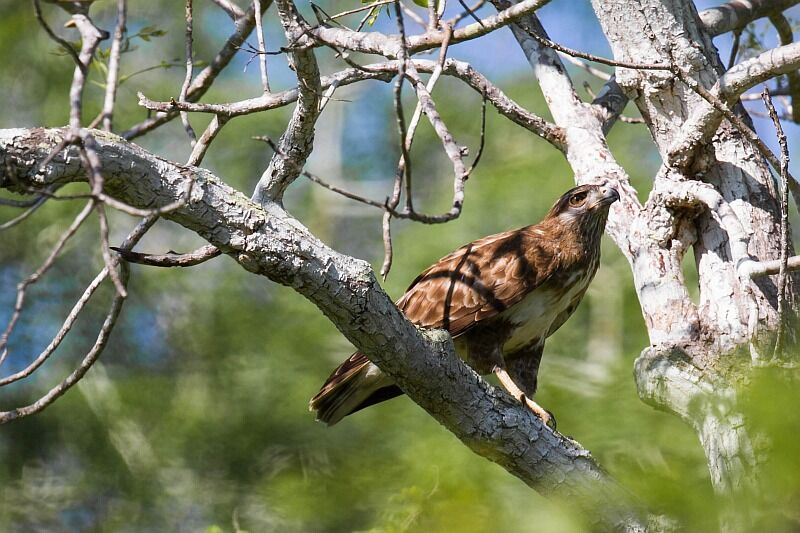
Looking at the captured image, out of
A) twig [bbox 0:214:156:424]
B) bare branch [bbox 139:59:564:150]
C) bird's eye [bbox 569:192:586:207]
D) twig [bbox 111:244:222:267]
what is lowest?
twig [bbox 0:214:156:424]

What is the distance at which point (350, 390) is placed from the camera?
192 inches

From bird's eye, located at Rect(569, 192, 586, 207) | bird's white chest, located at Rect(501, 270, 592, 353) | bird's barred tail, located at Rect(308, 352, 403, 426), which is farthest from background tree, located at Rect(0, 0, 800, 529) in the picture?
bird's barred tail, located at Rect(308, 352, 403, 426)

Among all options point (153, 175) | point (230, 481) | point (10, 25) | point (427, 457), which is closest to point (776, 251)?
point (153, 175)

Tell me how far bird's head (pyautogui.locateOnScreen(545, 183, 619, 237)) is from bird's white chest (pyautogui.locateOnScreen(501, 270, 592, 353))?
247mm

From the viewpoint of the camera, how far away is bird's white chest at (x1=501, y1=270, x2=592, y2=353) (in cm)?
504

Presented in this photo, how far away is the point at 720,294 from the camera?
156 inches

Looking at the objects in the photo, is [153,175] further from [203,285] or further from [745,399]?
[203,285]

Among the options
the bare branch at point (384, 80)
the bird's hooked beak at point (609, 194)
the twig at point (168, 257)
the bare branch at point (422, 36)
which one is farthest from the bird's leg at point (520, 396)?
the twig at point (168, 257)

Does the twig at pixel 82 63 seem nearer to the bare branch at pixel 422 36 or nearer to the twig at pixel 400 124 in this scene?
the twig at pixel 400 124

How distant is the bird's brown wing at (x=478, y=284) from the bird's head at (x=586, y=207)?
0.23m

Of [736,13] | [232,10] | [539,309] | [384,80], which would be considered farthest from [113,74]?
[736,13]

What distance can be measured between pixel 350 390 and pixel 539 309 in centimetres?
101

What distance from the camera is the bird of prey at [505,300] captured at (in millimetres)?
4863

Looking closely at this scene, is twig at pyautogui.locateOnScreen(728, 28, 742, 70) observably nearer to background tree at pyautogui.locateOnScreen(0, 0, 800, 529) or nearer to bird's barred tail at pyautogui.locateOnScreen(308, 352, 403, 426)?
background tree at pyautogui.locateOnScreen(0, 0, 800, 529)
